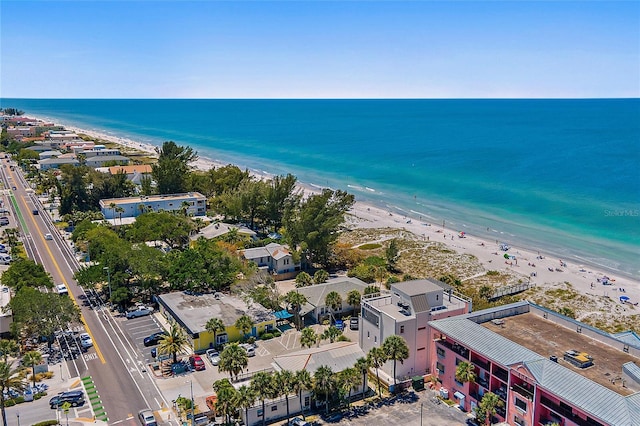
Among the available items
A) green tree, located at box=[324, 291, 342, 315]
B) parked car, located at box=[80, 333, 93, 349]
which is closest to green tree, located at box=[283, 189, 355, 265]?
green tree, located at box=[324, 291, 342, 315]

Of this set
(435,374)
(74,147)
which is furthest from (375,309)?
(74,147)

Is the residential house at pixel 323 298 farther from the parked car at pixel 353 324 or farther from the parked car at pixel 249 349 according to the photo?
the parked car at pixel 249 349

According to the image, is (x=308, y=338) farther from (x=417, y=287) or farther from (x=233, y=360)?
(x=417, y=287)

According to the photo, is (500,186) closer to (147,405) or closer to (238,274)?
(238,274)

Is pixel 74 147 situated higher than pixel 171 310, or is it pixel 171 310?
pixel 74 147

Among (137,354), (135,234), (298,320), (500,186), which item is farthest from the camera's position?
(500,186)

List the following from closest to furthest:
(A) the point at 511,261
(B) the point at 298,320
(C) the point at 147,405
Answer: (C) the point at 147,405 → (B) the point at 298,320 → (A) the point at 511,261

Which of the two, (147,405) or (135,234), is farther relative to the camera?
(135,234)
